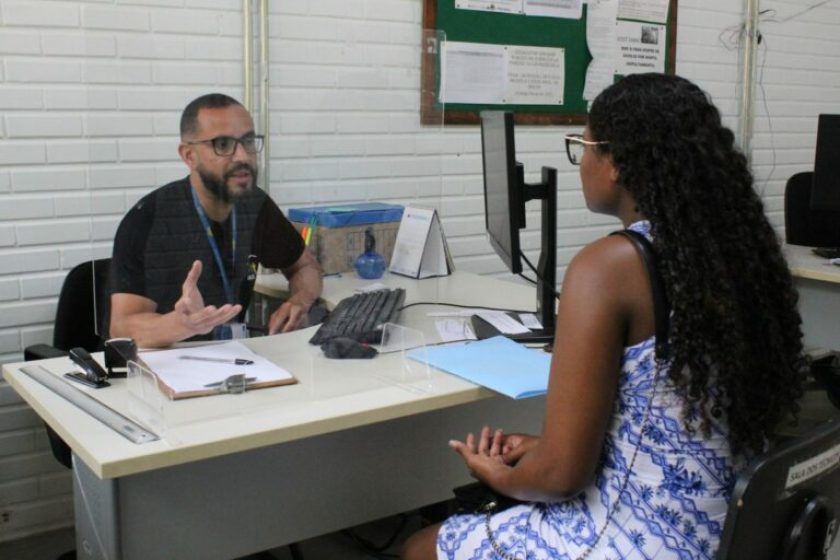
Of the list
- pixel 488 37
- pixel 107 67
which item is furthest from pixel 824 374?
pixel 107 67

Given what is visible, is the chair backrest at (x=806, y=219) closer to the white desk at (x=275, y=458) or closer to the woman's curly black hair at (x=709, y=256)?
the white desk at (x=275, y=458)

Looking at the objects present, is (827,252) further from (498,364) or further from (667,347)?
(667,347)

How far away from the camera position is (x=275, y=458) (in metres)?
1.88

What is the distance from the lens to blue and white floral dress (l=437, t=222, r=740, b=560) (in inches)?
54.2

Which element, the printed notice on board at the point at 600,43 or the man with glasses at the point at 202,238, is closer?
the man with glasses at the point at 202,238

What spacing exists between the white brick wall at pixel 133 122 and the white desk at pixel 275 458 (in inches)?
25.7

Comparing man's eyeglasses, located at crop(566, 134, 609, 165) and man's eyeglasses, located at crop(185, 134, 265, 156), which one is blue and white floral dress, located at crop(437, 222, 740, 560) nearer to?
man's eyeglasses, located at crop(566, 134, 609, 165)

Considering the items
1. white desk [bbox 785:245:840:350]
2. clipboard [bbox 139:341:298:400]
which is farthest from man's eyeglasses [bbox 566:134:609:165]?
white desk [bbox 785:245:840:350]

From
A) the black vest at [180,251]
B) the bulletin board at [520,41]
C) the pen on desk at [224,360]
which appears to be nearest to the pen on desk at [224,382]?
the pen on desk at [224,360]

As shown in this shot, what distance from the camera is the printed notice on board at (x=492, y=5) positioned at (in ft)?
11.8

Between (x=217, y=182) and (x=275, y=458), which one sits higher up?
(x=217, y=182)

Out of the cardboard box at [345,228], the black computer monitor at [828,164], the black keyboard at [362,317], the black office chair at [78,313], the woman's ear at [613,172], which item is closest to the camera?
the woman's ear at [613,172]

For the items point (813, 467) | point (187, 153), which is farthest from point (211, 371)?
point (813, 467)

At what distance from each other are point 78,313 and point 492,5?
204 cm
